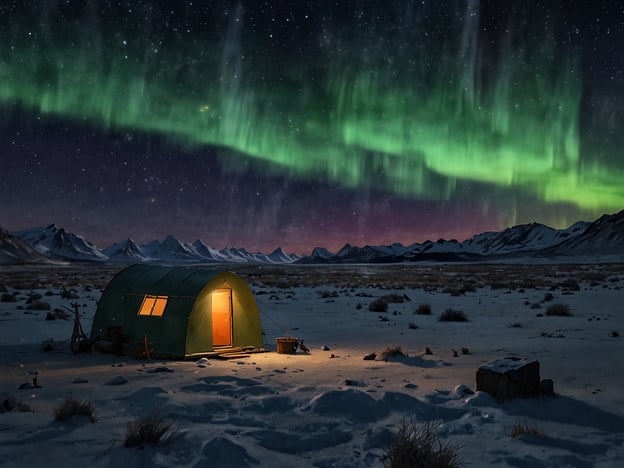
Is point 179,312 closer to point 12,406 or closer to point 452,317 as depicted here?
point 12,406

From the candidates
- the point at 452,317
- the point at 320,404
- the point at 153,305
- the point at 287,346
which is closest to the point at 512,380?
the point at 320,404

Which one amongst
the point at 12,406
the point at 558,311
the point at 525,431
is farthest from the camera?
the point at 558,311

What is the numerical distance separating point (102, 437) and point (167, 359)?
715cm

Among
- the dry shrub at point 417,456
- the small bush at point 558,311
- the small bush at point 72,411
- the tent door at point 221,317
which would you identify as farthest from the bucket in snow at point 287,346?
the small bush at point 558,311

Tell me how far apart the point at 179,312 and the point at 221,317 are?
223 cm

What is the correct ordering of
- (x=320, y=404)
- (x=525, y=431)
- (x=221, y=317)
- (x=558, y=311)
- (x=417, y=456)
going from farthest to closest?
1. (x=558, y=311)
2. (x=221, y=317)
3. (x=320, y=404)
4. (x=525, y=431)
5. (x=417, y=456)

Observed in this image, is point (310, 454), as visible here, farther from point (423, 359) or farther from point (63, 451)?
point (423, 359)

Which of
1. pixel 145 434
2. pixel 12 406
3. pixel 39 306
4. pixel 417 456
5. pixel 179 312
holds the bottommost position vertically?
pixel 39 306

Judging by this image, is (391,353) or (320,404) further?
(391,353)

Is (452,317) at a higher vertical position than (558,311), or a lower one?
lower

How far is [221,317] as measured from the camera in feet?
56.3

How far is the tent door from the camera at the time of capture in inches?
661

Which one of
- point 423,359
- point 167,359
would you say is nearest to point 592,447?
point 423,359

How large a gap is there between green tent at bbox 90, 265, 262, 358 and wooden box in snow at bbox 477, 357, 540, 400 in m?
8.25
